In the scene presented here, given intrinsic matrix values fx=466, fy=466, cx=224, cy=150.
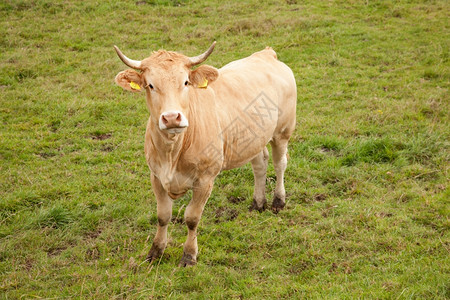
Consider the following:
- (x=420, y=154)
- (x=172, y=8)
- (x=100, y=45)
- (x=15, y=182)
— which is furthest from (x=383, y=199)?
(x=172, y=8)

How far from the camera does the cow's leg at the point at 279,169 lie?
21.2 feet

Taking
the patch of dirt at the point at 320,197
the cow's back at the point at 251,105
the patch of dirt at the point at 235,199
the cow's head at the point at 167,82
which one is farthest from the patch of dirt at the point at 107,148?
the patch of dirt at the point at 320,197

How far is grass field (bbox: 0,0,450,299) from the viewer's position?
486 centimetres

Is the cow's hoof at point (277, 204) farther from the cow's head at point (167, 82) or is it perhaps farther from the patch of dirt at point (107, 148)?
the patch of dirt at point (107, 148)

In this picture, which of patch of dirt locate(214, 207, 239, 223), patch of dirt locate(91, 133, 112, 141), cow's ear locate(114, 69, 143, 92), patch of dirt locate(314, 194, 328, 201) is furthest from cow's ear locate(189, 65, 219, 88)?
patch of dirt locate(91, 133, 112, 141)

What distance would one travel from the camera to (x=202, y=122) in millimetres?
5047

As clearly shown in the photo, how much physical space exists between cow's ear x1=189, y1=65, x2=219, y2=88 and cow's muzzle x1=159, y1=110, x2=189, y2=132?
78 centimetres

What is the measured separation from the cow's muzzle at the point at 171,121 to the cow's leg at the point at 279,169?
257cm

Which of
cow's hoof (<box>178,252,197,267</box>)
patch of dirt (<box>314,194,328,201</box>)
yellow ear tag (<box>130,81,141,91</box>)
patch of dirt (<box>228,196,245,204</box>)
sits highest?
yellow ear tag (<box>130,81,141,91</box>)

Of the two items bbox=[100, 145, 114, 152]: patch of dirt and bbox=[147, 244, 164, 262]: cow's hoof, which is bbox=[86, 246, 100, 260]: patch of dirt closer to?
bbox=[147, 244, 164, 262]: cow's hoof

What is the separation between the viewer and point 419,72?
1045 cm

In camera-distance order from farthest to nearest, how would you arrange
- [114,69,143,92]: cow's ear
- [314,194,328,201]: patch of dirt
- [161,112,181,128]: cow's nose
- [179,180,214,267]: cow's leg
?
[314,194,328,201]: patch of dirt
[179,180,214,267]: cow's leg
[114,69,143,92]: cow's ear
[161,112,181,128]: cow's nose

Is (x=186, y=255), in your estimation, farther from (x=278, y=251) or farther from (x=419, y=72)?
(x=419, y=72)

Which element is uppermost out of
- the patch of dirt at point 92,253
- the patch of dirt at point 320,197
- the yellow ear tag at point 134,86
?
the yellow ear tag at point 134,86
